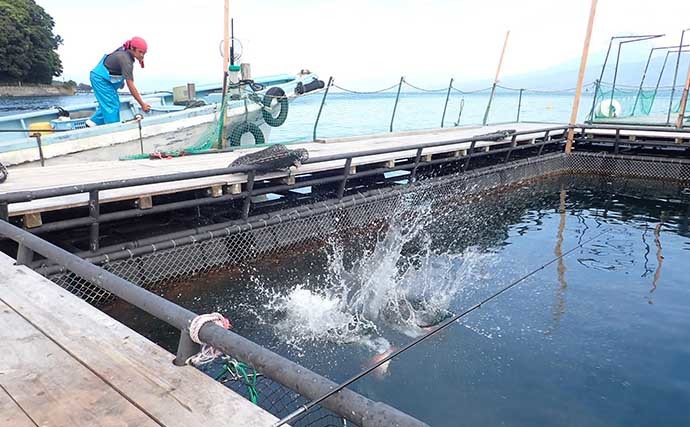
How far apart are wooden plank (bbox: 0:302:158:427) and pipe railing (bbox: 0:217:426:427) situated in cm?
35

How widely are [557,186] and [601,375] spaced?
9.35 m

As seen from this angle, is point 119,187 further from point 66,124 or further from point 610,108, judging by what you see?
point 610,108

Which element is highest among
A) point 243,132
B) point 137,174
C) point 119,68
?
point 119,68

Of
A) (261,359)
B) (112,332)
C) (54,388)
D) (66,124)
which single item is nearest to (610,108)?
(66,124)

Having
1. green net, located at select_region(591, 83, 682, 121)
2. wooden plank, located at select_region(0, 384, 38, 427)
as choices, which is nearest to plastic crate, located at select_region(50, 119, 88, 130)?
wooden plank, located at select_region(0, 384, 38, 427)

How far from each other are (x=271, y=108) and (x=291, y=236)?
4.58 m

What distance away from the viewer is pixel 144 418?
1887 mm

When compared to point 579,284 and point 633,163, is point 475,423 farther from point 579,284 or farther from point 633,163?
point 633,163

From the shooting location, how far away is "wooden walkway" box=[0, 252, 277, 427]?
1.89 meters

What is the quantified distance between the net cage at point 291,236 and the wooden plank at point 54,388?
60 centimetres

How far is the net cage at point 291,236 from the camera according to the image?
12.1 ft

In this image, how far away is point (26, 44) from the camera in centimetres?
6247

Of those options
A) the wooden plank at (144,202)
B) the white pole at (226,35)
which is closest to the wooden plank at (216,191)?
the wooden plank at (144,202)

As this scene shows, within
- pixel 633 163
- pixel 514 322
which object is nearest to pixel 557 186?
pixel 633 163
